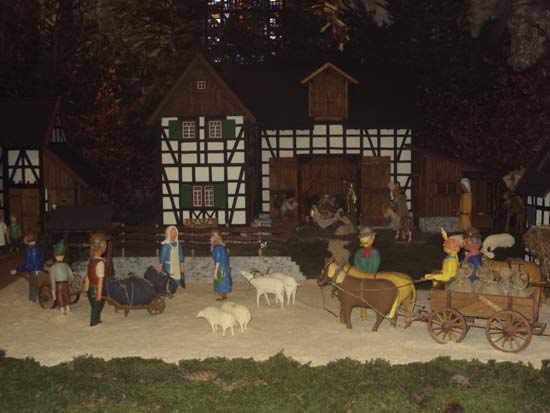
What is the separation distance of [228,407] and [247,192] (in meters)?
14.9

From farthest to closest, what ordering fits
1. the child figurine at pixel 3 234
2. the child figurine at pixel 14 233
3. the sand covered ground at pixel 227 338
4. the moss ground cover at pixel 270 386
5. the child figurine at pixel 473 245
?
the child figurine at pixel 14 233
the child figurine at pixel 3 234
the child figurine at pixel 473 245
the sand covered ground at pixel 227 338
the moss ground cover at pixel 270 386

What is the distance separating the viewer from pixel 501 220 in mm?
24938

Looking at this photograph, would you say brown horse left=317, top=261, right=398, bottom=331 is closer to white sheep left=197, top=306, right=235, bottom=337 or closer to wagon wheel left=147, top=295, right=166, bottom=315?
white sheep left=197, top=306, right=235, bottom=337

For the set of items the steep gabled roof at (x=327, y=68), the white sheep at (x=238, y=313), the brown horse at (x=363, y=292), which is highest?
the steep gabled roof at (x=327, y=68)

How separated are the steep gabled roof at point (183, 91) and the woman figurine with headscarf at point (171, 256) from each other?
7.59 meters

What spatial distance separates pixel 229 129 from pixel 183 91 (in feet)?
6.82

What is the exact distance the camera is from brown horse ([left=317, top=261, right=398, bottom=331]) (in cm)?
1323

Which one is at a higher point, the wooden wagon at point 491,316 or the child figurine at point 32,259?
the child figurine at point 32,259

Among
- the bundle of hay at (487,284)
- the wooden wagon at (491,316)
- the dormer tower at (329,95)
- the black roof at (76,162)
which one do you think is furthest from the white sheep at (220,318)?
the dormer tower at (329,95)

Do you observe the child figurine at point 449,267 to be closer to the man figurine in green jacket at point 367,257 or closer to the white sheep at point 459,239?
the white sheep at point 459,239

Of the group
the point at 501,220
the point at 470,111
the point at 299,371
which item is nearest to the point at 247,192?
the point at 501,220

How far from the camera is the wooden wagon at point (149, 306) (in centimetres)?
1480

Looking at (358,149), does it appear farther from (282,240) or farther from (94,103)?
(94,103)

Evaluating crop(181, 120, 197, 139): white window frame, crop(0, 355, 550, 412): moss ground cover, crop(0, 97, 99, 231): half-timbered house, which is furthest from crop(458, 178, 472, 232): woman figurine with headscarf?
crop(0, 97, 99, 231): half-timbered house
